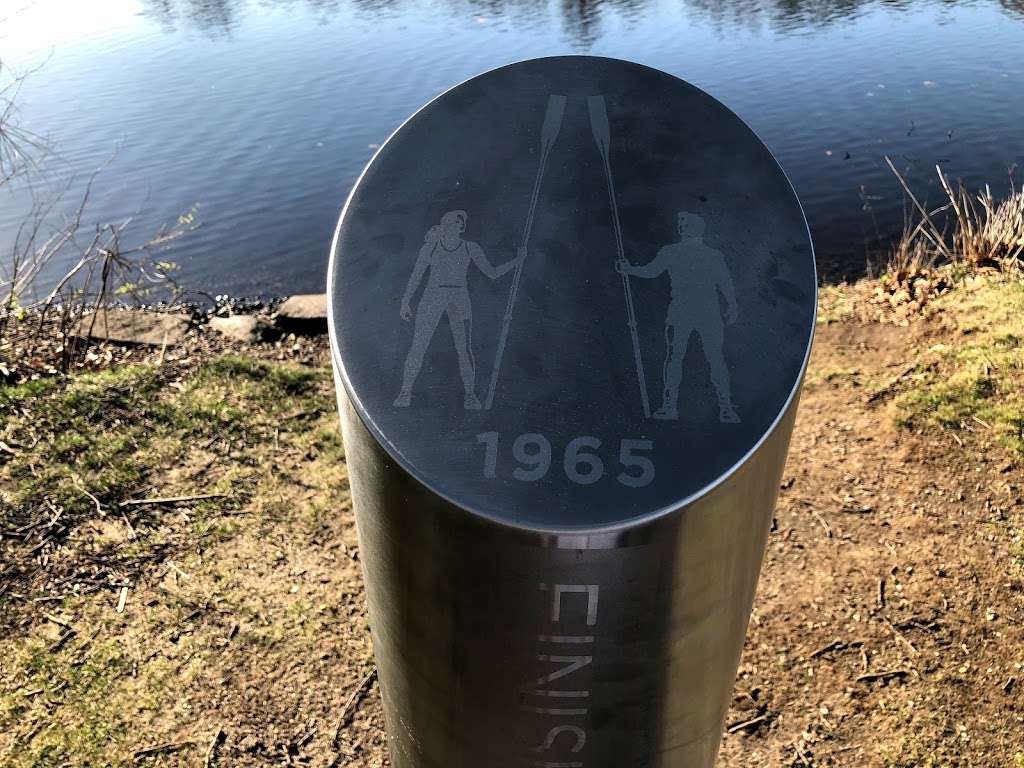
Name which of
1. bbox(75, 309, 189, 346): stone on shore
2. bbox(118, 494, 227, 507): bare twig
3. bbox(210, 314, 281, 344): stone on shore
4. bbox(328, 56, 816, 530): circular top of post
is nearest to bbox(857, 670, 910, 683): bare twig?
bbox(328, 56, 816, 530): circular top of post

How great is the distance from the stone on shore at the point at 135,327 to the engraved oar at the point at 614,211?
15.7 feet

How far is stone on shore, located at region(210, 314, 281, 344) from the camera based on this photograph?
6.32 meters

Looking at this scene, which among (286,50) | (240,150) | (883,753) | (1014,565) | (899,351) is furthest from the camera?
(286,50)

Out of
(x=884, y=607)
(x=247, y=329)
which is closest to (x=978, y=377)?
(x=884, y=607)

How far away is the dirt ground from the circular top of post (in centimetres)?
190

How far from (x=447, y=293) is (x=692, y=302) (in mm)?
512

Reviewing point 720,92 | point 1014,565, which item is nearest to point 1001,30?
point 720,92

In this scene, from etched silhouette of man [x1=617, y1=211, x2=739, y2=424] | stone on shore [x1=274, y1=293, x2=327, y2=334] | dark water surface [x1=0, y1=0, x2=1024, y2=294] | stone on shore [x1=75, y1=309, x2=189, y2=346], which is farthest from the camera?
dark water surface [x1=0, y1=0, x2=1024, y2=294]

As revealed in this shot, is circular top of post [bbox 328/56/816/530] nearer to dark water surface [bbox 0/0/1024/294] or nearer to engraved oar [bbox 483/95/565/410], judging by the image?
engraved oar [bbox 483/95/565/410]

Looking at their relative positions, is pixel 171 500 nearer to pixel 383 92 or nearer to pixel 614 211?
pixel 614 211

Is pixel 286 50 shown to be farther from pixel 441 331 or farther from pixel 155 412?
pixel 441 331

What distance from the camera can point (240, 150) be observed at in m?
10.5

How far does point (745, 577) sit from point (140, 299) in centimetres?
781

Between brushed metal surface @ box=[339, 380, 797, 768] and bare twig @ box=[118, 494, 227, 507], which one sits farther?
bare twig @ box=[118, 494, 227, 507]
